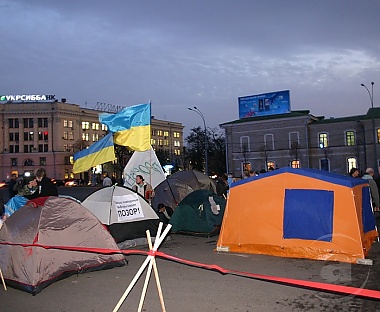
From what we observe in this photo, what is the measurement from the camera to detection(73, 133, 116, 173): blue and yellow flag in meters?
12.1

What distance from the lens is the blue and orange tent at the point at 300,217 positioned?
886 cm

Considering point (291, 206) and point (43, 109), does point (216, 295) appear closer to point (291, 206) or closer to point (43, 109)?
point (291, 206)

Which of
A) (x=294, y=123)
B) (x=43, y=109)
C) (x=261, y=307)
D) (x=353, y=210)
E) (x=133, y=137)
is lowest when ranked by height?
(x=261, y=307)

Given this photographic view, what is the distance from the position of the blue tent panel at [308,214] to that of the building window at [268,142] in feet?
162

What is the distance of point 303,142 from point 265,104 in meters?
7.59

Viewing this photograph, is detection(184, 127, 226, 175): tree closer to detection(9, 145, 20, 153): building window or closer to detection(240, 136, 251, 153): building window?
detection(240, 136, 251, 153): building window

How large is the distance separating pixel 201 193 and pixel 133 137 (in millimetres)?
2801

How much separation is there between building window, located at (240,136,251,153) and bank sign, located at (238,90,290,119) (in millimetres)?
3343

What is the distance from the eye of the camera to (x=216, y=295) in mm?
6770

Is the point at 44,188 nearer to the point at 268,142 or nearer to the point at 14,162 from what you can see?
the point at 268,142

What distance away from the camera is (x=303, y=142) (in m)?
56.0

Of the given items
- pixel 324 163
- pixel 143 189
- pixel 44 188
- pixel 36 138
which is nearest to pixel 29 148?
pixel 36 138

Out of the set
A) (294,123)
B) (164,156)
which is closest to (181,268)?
(294,123)

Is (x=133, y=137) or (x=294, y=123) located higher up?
(x=294, y=123)
